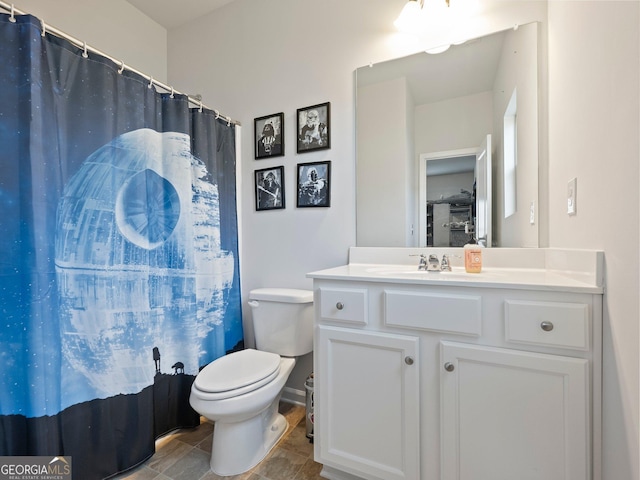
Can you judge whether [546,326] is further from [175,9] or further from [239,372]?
Answer: [175,9]

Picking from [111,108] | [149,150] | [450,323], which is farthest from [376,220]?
[111,108]

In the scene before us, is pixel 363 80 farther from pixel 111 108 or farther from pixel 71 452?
pixel 71 452

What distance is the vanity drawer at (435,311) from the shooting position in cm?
98

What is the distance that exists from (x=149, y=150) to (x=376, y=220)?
126cm

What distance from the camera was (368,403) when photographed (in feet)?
3.76

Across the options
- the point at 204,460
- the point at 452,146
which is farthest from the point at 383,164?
the point at 204,460

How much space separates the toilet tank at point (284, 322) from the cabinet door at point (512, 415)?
2.79ft

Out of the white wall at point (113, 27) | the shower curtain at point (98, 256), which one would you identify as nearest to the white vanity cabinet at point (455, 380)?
the shower curtain at point (98, 256)

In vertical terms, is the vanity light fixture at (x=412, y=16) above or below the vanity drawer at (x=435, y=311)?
above

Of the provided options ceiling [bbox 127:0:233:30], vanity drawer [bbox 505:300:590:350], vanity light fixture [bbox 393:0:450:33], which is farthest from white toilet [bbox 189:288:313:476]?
ceiling [bbox 127:0:233:30]

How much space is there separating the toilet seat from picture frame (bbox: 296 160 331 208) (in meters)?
0.92

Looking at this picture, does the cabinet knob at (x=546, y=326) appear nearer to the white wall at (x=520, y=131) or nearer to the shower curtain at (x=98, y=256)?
the white wall at (x=520, y=131)

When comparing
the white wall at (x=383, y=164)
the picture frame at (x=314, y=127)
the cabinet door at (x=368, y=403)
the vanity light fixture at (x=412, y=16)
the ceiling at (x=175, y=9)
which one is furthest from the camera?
the ceiling at (x=175, y=9)

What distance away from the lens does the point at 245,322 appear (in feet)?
6.81
